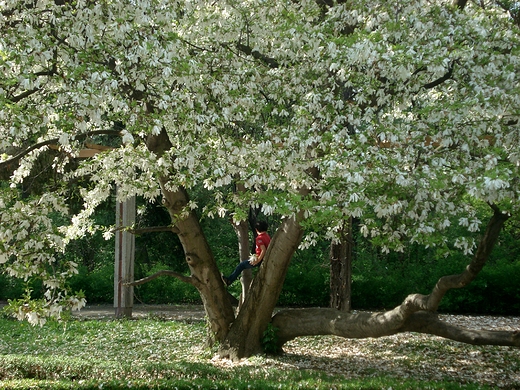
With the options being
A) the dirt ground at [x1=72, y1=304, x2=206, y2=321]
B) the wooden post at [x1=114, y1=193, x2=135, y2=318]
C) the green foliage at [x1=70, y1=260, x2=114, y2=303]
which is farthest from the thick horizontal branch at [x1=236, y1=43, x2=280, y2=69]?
the green foliage at [x1=70, y1=260, x2=114, y2=303]

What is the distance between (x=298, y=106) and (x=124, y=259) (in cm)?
725

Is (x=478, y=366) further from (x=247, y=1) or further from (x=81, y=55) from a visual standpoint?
(x=81, y=55)

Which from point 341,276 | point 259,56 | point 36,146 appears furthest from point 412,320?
point 36,146

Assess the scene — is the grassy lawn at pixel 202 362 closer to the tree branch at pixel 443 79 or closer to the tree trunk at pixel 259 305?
the tree trunk at pixel 259 305

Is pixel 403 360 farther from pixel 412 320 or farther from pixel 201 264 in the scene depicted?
pixel 201 264

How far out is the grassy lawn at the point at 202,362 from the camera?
6488mm

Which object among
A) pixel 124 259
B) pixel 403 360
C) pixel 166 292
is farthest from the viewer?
pixel 166 292

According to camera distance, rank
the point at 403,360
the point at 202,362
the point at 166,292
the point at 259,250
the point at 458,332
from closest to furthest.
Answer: the point at 458,332 < the point at 202,362 < the point at 259,250 < the point at 403,360 < the point at 166,292

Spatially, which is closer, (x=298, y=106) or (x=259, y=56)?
(x=298, y=106)

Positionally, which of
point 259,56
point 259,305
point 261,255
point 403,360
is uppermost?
point 259,56

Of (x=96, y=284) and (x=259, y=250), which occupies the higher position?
(x=259, y=250)

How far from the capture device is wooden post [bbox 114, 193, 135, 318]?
506 inches

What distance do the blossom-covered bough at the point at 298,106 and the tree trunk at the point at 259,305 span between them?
48.8 inches

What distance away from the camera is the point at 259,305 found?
29.0 feet
